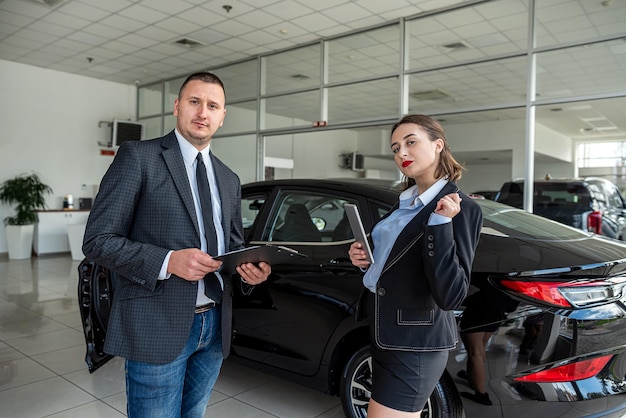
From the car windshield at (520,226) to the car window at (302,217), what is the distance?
79 cm

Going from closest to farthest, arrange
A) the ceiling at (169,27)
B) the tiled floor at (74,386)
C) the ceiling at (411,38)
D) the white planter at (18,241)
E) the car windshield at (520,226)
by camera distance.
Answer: the car windshield at (520,226) → the tiled floor at (74,386) → the ceiling at (411,38) → the ceiling at (169,27) → the white planter at (18,241)

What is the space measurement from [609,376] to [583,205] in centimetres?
380

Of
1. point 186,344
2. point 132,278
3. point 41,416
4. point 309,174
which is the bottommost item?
point 41,416

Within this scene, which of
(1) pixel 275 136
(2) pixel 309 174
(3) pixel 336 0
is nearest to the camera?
(3) pixel 336 0

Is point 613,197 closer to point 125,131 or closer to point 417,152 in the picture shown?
point 417,152

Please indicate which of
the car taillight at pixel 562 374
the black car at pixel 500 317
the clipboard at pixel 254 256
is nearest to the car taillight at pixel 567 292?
the black car at pixel 500 317

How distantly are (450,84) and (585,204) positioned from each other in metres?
2.46

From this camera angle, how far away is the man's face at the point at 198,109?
4.29ft

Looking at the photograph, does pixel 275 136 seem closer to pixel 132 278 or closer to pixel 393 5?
pixel 393 5

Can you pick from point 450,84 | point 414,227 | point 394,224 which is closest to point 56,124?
point 450,84

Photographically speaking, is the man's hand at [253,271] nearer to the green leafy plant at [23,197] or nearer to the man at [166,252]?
the man at [166,252]

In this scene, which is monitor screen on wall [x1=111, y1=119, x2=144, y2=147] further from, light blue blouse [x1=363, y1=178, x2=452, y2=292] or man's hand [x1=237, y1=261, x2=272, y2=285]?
light blue blouse [x1=363, y1=178, x2=452, y2=292]

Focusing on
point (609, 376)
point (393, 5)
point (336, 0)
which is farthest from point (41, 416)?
point (393, 5)

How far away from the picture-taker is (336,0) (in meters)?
5.68
